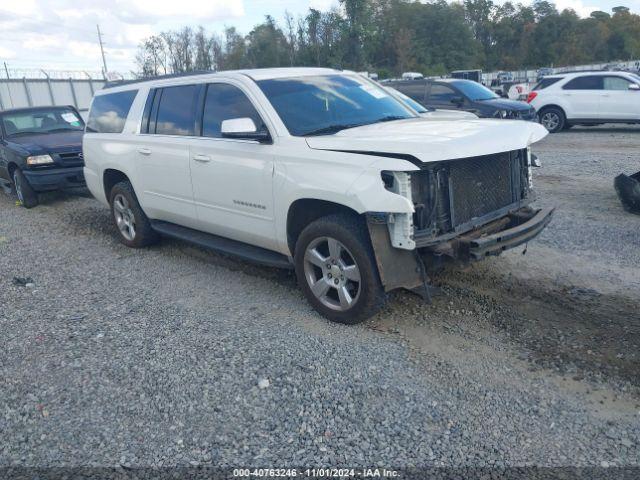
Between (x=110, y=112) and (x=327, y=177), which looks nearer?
(x=327, y=177)

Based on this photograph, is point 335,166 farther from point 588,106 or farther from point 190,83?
point 588,106

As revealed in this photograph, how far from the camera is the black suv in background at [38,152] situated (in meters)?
9.90

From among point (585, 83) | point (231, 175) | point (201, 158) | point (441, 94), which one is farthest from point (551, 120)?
point (231, 175)

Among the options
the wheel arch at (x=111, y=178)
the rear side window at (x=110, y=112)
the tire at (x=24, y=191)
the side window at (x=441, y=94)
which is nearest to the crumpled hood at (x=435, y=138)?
the rear side window at (x=110, y=112)

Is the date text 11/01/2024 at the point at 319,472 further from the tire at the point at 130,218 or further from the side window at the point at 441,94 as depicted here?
the side window at the point at 441,94

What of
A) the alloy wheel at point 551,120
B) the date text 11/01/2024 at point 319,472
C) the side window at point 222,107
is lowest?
the date text 11/01/2024 at point 319,472

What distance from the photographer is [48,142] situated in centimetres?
1038

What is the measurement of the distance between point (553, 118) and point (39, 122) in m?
13.8

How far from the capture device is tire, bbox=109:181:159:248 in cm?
674

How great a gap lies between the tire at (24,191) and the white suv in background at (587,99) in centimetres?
1364

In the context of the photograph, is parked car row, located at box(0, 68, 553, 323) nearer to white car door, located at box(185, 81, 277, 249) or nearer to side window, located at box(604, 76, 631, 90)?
white car door, located at box(185, 81, 277, 249)

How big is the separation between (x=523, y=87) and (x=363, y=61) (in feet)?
143

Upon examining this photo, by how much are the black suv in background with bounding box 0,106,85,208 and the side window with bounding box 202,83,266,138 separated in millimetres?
5669

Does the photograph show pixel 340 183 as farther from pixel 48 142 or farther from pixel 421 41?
pixel 421 41
